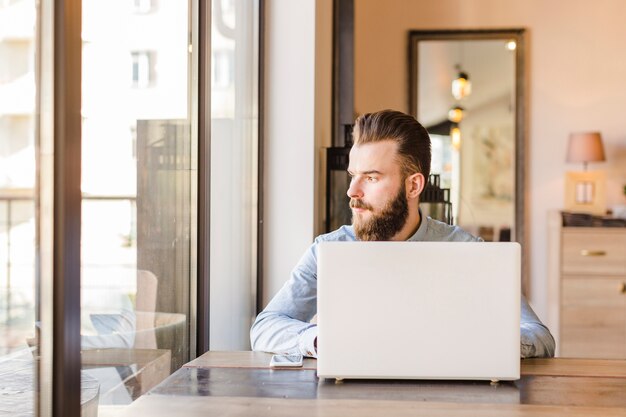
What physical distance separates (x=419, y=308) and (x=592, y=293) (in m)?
3.84

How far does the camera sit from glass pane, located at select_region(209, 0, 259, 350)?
2.81 meters

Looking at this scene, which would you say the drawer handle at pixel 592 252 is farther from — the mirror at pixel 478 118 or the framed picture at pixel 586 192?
the mirror at pixel 478 118

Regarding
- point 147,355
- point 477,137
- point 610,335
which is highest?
point 477,137

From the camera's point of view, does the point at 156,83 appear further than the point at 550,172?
No

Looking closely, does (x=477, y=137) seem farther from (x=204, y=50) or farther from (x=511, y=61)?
(x=204, y=50)

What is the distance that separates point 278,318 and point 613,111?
4099 mm

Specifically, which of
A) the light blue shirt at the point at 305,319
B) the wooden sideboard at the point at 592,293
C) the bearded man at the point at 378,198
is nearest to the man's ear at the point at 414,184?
the bearded man at the point at 378,198

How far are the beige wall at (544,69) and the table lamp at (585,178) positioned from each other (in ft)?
0.37

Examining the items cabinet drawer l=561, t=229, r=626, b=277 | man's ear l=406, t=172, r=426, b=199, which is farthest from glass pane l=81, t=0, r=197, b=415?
cabinet drawer l=561, t=229, r=626, b=277

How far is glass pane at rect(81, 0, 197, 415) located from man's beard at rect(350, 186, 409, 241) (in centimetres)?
51

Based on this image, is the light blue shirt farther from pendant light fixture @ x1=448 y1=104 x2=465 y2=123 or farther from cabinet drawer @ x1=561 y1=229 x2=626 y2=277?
pendant light fixture @ x1=448 y1=104 x2=465 y2=123

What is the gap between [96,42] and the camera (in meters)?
1.71

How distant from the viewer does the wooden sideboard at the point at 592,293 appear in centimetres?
510

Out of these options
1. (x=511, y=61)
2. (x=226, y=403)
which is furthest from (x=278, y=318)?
(x=511, y=61)
